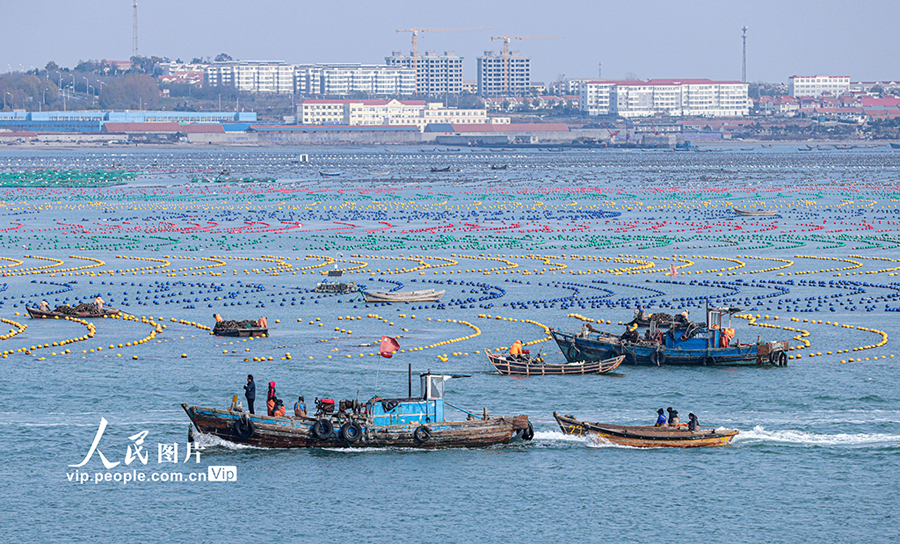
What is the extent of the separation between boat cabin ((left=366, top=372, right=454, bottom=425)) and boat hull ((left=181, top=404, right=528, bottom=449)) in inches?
10.7

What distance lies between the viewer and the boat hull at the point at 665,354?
5994 centimetres

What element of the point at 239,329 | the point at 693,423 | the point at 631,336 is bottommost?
the point at 693,423

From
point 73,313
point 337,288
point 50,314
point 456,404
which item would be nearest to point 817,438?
point 456,404

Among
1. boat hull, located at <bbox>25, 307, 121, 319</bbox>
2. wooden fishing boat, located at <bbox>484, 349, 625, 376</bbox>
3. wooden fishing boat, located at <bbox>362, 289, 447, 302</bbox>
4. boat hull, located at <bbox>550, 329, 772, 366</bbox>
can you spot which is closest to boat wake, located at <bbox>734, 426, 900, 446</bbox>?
wooden fishing boat, located at <bbox>484, 349, 625, 376</bbox>

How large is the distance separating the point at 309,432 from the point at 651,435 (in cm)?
1242

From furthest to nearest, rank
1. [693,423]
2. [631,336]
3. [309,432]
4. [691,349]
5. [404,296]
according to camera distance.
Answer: [404,296]
[631,336]
[691,349]
[693,423]
[309,432]

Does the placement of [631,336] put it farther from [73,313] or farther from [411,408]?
[73,313]

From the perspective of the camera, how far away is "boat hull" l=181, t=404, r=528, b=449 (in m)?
46.2

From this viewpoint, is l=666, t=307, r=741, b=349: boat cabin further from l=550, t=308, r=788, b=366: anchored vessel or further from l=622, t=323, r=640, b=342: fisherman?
l=622, t=323, r=640, b=342: fisherman

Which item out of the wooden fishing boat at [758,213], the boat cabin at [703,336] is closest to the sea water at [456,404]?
the boat cabin at [703,336]

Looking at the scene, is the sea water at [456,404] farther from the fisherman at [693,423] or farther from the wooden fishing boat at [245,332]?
the fisherman at [693,423]

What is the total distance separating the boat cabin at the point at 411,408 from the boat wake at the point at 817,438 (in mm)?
11307

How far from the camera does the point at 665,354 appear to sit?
6019cm

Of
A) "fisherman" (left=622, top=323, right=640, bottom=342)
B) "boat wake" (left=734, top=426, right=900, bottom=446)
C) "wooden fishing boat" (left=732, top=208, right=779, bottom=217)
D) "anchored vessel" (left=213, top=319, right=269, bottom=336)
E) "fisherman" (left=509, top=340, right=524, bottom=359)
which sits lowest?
Result: "boat wake" (left=734, top=426, right=900, bottom=446)
